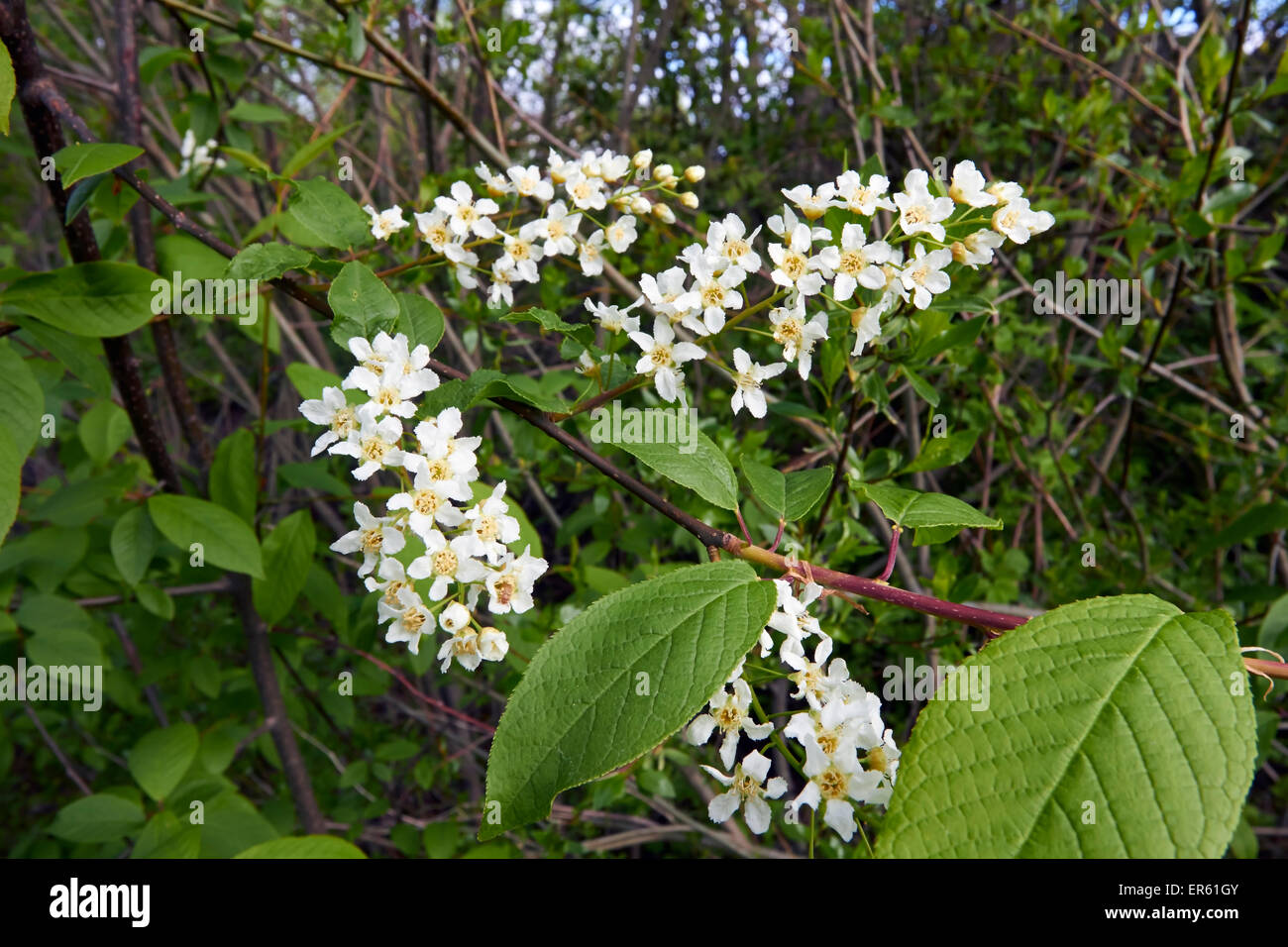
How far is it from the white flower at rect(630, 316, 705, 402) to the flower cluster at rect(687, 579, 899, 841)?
0.26m

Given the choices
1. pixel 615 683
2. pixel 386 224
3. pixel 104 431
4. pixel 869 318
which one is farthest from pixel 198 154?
pixel 615 683

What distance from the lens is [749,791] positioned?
92 centimetres

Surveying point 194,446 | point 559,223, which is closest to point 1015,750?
point 559,223

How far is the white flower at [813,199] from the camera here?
0.96 metres

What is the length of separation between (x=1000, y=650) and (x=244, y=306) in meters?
1.05

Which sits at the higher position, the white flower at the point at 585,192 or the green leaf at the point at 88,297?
the white flower at the point at 585,192

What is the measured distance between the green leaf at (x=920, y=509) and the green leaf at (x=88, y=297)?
3.39 ft

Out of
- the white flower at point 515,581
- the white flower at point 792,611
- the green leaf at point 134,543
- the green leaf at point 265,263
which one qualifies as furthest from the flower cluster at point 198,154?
the white flower at point 792,611

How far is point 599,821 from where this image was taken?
7.84 feet

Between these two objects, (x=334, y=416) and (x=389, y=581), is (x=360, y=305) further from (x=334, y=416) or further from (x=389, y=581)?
(x=389, y=581)

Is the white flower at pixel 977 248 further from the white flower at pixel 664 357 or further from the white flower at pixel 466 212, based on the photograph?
the white flower at pixel 466 212

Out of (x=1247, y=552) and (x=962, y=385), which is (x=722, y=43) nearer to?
(x=962, y=385)

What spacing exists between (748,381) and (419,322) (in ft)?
1.35

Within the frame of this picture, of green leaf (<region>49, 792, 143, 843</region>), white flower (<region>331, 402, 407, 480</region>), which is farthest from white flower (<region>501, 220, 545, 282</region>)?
green leaf (<region>49, 792, 143, 843</region>)
